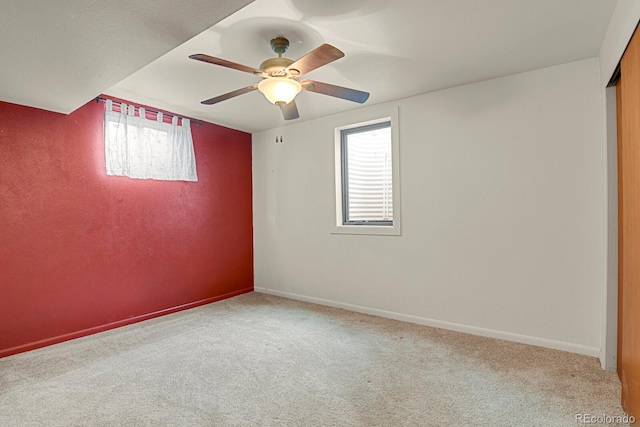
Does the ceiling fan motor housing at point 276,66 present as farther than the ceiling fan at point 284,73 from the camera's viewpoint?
Yes

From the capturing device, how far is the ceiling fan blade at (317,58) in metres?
1.69

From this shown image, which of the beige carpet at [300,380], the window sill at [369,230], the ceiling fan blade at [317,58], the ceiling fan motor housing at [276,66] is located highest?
the ceiling fan motor housing at [276,66]

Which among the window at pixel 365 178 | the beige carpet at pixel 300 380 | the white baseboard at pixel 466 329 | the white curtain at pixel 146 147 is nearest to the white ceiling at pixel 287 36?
the white curtain at pixel 146 147

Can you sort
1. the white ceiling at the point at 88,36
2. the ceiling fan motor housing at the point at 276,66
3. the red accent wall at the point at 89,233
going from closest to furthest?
1. the white ceiling at the point at 88,36
2. the ceiling fan motor housing at the point at 276,66
3. the red accent wall at the point at 89,233

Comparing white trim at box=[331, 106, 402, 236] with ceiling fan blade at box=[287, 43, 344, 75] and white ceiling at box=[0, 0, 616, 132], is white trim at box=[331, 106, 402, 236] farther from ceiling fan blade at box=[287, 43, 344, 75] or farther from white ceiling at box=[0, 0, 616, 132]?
ceiling fan blade at box=[287, 43, 344, 75]

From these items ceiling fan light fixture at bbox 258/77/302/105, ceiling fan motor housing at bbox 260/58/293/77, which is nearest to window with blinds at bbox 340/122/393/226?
ceiling fan light fixture at bbox 258/77/302/105

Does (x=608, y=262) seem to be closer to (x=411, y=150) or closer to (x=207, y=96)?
(x=411, y=150)

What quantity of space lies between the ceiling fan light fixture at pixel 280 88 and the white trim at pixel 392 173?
4.60 ft

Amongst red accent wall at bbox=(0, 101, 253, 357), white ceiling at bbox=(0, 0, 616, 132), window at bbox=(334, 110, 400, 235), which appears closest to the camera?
white ceiling at bbox=(0, 0, 616, 132)

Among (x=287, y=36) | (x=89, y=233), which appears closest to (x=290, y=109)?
(x=287, y=36)

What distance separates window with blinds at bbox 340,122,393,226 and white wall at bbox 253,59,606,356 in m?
0.18

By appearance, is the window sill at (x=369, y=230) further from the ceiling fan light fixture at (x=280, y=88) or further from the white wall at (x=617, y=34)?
the white wall at (x=617, y=34)

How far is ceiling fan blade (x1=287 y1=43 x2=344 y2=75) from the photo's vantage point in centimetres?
169

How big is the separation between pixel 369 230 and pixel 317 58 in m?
2.03
